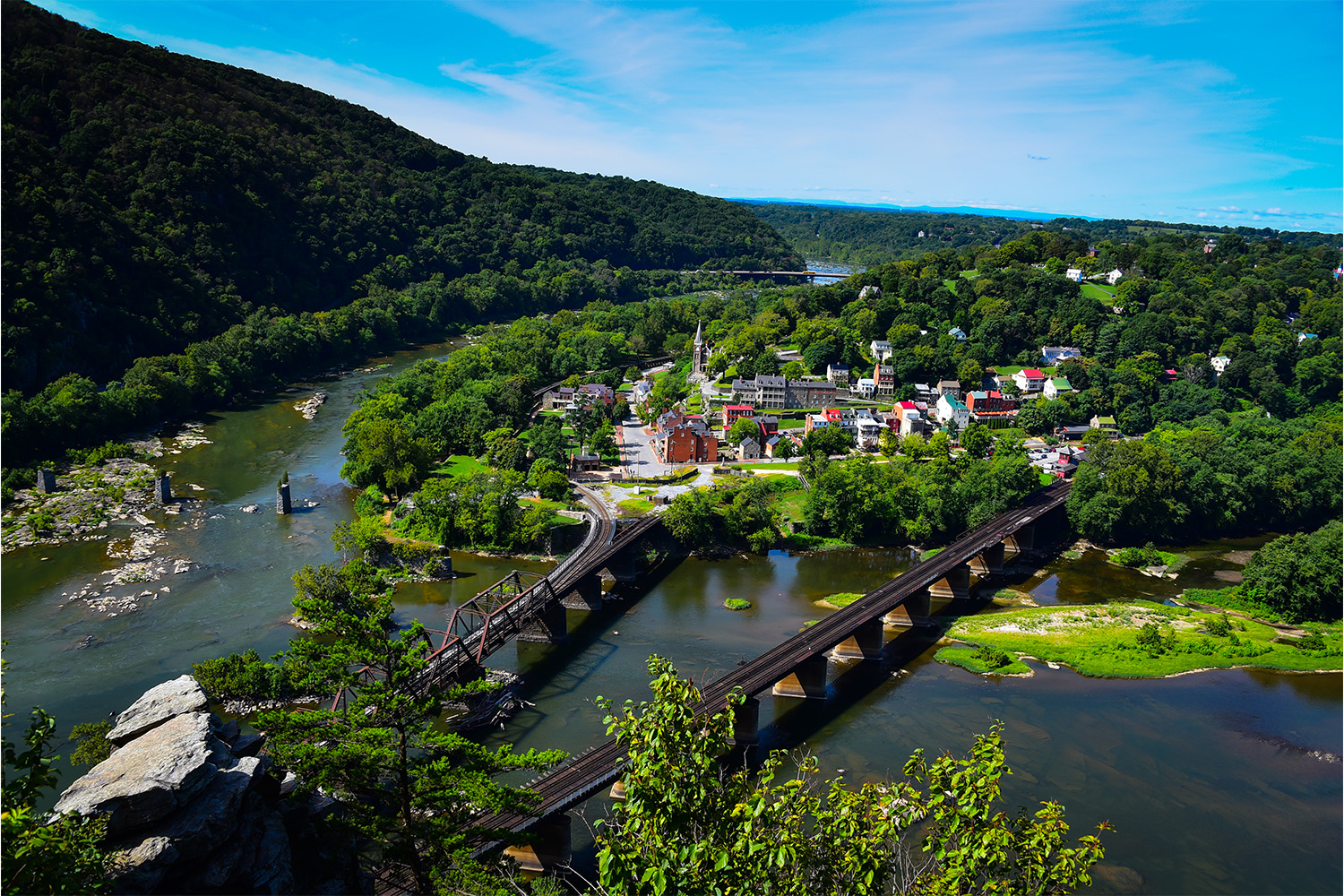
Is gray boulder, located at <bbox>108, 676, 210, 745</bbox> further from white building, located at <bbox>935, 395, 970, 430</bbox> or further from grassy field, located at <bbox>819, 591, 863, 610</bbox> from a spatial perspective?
white building, located at <bbox>935, 395, 970, 430</bbox>

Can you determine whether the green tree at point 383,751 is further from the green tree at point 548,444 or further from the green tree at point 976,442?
the green tree at point 976,442

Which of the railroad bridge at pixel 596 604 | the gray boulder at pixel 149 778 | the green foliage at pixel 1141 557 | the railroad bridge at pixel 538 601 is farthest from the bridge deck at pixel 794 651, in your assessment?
the railroad bridge at pixel 538 601

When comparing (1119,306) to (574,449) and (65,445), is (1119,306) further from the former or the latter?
(65,445)

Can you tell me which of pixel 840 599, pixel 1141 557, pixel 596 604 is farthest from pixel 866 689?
pixel 1141 557

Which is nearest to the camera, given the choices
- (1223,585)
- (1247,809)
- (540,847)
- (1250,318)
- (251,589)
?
(540,847)

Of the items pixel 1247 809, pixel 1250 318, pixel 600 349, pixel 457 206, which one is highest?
pixel 457 206

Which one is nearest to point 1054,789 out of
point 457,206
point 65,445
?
point 65,445

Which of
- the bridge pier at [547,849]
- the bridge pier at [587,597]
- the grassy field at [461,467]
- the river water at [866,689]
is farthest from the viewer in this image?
the grassy field at [461,467]
